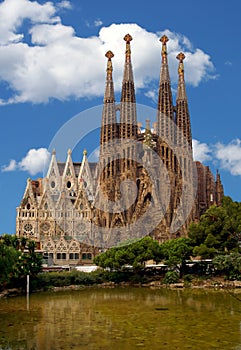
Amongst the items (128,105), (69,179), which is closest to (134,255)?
(128,105)

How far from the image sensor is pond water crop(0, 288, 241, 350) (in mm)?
13367

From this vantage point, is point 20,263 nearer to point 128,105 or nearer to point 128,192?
point 128,192

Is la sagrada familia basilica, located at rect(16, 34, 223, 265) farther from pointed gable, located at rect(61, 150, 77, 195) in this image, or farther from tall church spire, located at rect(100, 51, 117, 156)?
pointed gable, located at rect(61, 150, 77, 195)

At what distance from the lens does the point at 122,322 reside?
661 inches

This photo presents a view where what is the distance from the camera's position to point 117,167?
57219mm

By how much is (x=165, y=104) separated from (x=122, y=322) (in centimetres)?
4372

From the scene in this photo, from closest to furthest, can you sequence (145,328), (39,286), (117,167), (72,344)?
(72,344) → (145,328) → (39,286) → (117,167)

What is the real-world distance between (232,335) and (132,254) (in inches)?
746

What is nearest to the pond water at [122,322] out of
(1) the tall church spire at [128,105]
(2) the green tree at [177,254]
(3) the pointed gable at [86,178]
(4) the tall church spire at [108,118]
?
(2) the green tree at [177,254]

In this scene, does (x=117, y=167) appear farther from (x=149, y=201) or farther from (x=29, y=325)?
(x=29, y=325)

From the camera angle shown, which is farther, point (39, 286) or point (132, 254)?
point (132, 254)

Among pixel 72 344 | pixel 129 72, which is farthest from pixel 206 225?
pixel 129 72

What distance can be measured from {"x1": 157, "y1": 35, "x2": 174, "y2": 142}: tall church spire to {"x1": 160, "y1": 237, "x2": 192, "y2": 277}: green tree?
970 inches

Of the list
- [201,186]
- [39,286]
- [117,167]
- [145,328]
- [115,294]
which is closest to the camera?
[145,328]
